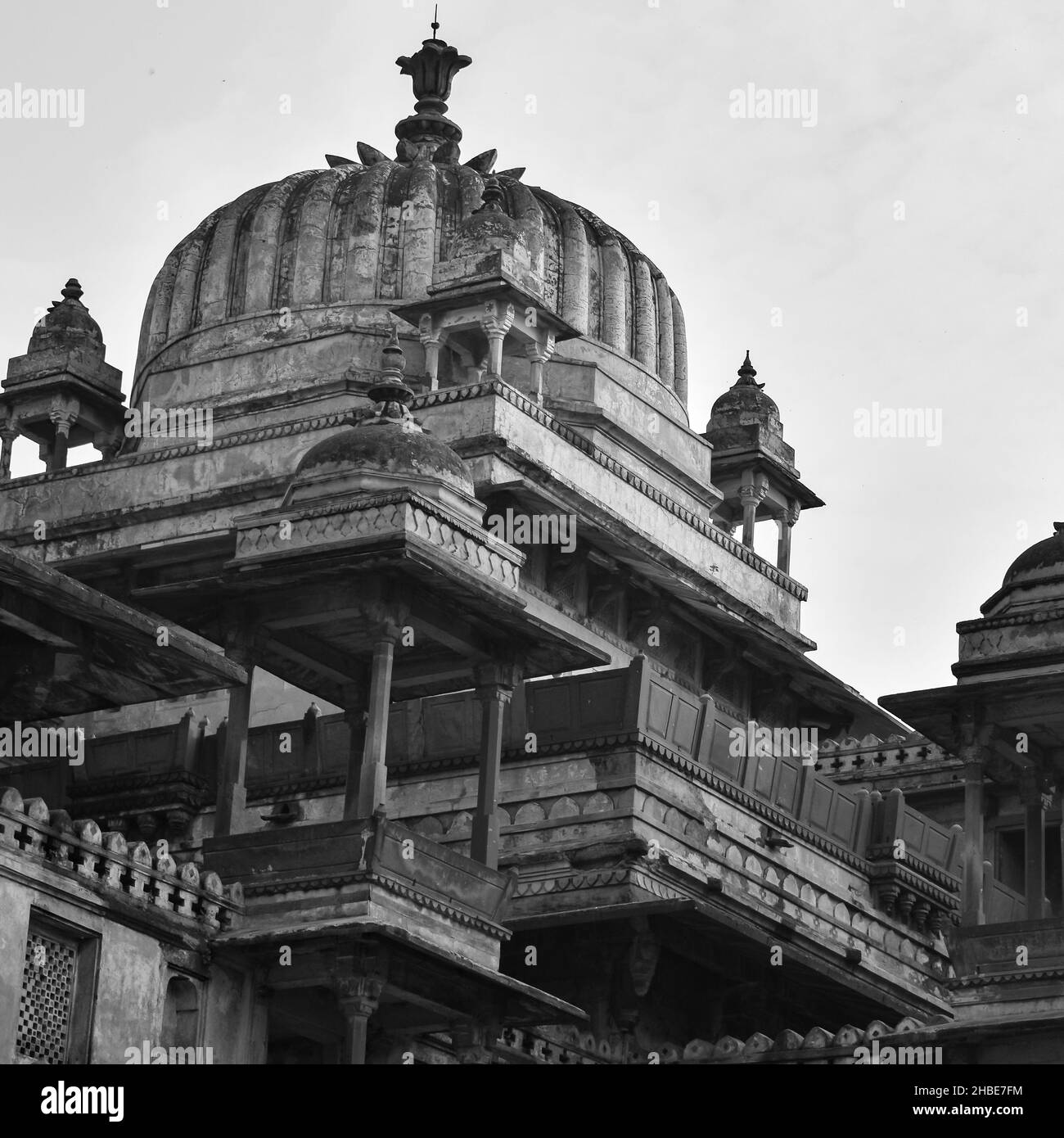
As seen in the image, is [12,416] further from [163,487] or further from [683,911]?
[683,911]

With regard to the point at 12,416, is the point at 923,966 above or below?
below

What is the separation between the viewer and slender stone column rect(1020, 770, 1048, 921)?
3328 cm

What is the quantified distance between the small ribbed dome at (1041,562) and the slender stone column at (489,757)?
6.09m

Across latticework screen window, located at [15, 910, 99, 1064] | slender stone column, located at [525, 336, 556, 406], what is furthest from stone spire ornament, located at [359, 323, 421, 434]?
latticework screen window, located at [15, 910, 99, 1064]

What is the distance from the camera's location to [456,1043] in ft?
97.9

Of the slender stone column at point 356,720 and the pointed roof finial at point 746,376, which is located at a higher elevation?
the pointed roof finial at point 746,376

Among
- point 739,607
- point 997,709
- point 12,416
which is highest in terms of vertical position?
point 12,416

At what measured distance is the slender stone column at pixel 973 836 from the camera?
32.6 m

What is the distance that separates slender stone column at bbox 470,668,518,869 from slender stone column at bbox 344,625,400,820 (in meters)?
1.36

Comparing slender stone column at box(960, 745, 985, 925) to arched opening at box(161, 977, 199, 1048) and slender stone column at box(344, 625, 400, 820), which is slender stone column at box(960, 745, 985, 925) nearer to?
slender stone column at box(344, 625, 400, 820)

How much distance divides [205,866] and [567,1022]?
12.7ft

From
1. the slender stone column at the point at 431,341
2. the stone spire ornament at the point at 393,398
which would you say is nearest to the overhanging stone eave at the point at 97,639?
the stone spire ornament at the point at 393,398

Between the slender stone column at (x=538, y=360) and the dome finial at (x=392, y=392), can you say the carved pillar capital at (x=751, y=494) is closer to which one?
the slender stone column at (x=538, y=360)
